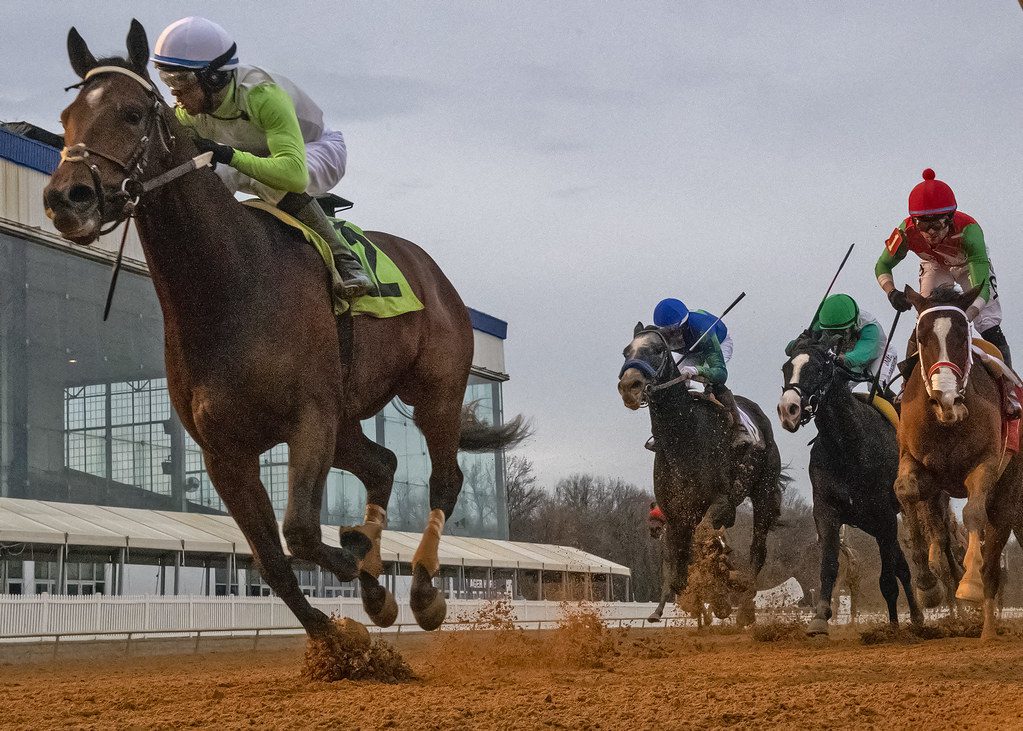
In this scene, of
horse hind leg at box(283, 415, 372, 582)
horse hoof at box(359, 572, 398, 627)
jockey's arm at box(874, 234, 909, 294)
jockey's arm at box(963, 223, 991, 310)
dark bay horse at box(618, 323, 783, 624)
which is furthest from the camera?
dark bay horse at box(618, 323, 783, 624)

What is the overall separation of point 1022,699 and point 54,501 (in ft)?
66.1

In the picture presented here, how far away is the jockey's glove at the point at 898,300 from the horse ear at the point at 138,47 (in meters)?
5.62

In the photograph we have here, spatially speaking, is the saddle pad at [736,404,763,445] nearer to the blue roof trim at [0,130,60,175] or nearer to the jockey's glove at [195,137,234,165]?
the jockey's glove at [195,137,234,165]

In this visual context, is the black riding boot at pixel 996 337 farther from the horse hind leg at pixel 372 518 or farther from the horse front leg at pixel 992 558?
the horse hind leg at pixel 372 518

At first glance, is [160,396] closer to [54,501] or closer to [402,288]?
[54,501]

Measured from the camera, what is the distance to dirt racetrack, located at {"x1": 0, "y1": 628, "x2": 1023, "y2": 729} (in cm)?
480

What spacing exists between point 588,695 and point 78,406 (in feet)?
65.3

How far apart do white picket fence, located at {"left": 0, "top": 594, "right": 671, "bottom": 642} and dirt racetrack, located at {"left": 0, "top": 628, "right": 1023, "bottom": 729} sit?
6294 millimetres

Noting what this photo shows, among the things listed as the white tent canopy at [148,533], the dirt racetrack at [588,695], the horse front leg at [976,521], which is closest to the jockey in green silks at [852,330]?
the horse front leg at [976,521]

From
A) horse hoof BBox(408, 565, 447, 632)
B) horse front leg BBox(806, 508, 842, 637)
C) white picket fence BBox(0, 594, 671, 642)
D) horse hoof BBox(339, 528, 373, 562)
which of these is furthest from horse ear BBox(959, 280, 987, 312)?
white picket fence BBox(0, 594, 671, 642)

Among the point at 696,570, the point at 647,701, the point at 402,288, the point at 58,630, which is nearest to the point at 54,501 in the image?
the point at 58,630

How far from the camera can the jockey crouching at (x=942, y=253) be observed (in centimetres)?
950

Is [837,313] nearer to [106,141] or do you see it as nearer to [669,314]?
[669,314]

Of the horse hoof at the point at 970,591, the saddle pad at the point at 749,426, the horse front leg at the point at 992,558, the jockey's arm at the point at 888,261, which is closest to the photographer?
the horse hoof at the point at 970,591
